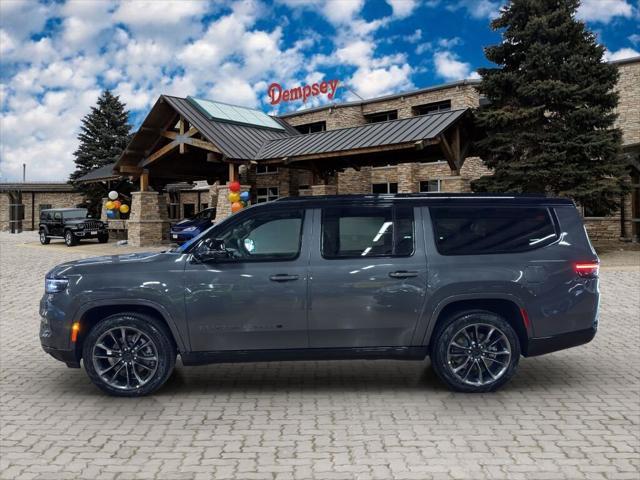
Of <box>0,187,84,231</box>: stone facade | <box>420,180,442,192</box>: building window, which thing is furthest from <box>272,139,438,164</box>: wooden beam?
<box>0,187,84,231</box>: stone facade

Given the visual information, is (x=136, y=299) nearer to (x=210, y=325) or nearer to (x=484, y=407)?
(x=210, y=325)

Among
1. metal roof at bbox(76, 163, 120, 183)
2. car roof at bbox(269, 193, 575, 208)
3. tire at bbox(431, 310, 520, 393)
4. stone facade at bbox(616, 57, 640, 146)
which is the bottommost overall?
tire at bbox(431, 310, 520, 393)

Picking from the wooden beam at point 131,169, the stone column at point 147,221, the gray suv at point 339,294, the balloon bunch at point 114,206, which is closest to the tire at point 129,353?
the gray suv at point 339,294

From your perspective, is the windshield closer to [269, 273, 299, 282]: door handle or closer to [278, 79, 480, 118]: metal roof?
[278, 79, 480, 118]: metal roof

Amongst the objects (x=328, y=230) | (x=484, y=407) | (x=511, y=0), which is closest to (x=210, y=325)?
(x=328, y=230)

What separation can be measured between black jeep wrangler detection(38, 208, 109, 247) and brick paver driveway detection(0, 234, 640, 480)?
23.9 m

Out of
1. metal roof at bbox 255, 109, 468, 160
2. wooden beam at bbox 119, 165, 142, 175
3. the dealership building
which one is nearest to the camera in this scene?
metal roof at bbox 255, 109, 468, 160

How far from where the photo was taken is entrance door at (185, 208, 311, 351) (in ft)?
18.4

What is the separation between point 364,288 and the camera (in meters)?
5.62

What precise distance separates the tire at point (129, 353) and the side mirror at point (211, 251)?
2.52 ft

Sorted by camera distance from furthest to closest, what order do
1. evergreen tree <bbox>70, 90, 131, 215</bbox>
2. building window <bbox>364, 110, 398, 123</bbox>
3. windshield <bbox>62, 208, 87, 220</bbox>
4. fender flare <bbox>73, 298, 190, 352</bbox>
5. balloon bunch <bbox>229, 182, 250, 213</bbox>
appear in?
evergreen tree <bbox>70, 90, 131, 215</bbox>
building window <bbox>364, 110, 398, 123</bbox>
windshield <bbox>62, 208, 87, 220</bbox>
balloon bunch <bbox>229, 182, 250, 213</bbox>
fender flare <bbox>73, 298, 190, 352</bbox>

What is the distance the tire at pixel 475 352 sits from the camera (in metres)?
5.71

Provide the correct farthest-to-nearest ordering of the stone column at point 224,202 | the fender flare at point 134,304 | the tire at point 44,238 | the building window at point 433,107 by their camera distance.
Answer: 1. the building window at point 433,107
2. the tire at point 44,238
3. the stone column at point 224,202
4. the fender flare at point 134,304

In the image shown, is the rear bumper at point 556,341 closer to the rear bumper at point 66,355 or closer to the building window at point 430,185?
the rear bumper at point 66,355
